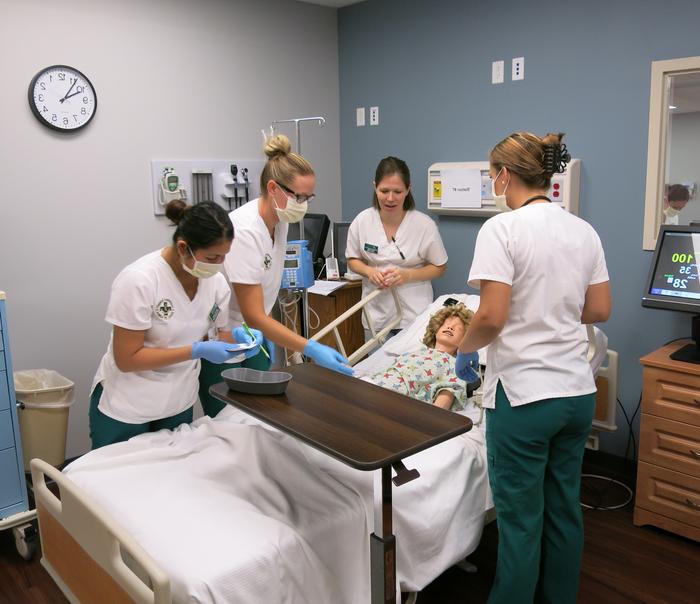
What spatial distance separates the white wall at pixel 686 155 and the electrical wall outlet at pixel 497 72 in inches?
34.3

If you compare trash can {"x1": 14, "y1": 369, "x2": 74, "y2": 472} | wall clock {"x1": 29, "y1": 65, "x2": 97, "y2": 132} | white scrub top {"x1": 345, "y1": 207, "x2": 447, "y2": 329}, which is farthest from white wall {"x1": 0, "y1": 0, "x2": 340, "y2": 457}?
white scrub top {"x1": 345, "y1": 207, "x2": 447, "y2": 329}

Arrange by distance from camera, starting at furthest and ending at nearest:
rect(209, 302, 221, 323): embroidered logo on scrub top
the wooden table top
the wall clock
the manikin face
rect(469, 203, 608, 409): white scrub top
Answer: the wall clock, the manikin face, rect(209, 302, 221, 323): embroidered logo on scrub top, rect(469, 203, 608, 409): white scrub top, the wooden table top

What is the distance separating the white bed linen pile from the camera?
1.49 m

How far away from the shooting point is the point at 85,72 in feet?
10.4

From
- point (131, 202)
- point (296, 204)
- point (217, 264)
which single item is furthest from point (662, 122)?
point (131, 202)

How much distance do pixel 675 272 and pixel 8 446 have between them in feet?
8.68

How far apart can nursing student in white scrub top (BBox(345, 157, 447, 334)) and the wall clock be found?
141cm

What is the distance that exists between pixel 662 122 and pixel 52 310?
287 cm

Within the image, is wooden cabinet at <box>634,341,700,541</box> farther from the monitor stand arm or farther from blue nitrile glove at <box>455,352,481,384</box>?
blue nitrile glove at <box>455,352,481,384</box>

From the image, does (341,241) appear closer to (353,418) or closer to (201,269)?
(201,269)

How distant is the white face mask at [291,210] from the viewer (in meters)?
2.26

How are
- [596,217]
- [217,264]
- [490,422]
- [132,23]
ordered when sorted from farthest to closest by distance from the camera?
[132,23] → [596,217] → [217,264] → [490,422]

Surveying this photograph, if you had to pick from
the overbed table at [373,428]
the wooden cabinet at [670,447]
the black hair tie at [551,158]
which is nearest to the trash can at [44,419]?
the overbed table at [373,428]

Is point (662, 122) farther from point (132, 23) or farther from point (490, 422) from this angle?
point (132, 23)
